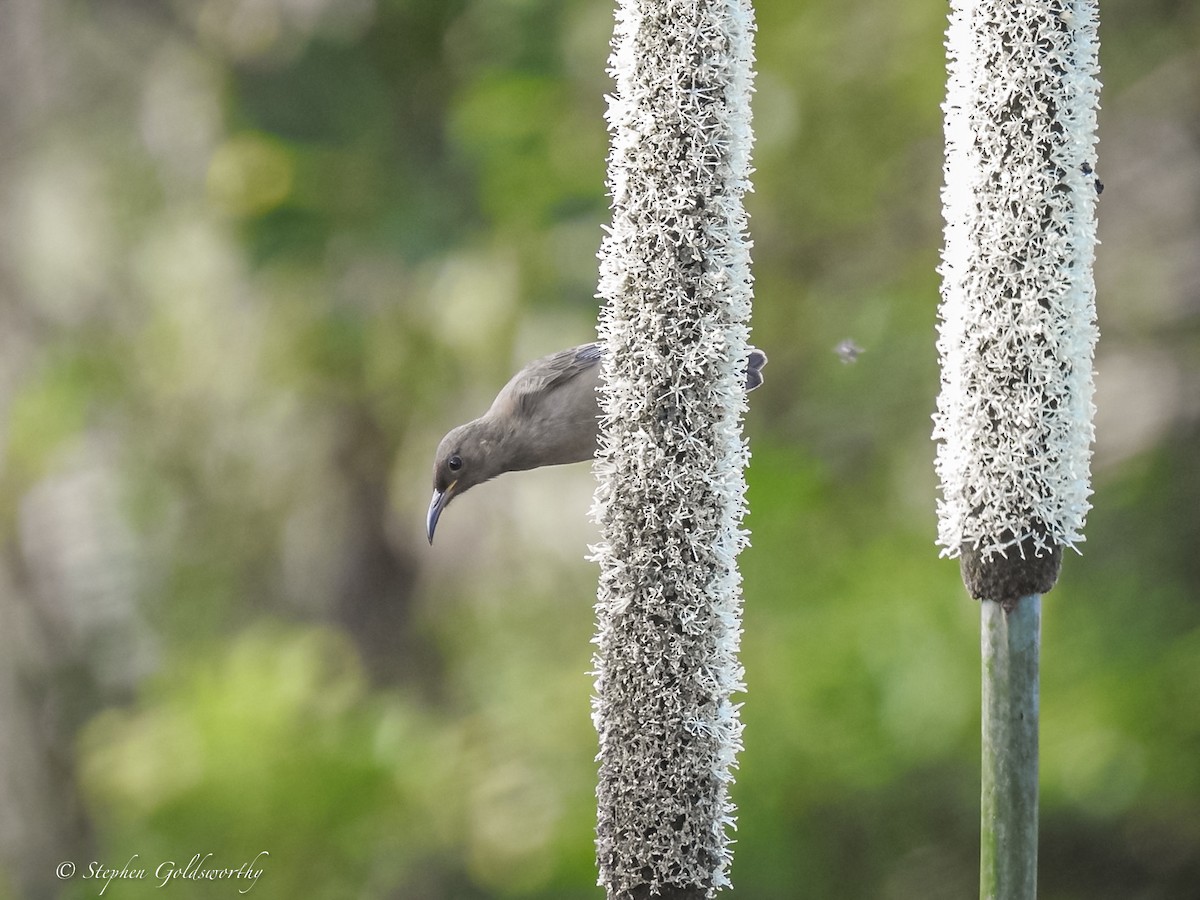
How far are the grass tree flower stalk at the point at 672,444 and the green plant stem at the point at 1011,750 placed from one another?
28 centimetres

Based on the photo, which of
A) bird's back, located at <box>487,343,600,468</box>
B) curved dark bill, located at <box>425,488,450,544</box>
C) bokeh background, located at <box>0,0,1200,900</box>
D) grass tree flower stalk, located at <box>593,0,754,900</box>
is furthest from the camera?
bokeh background, located at <box>0,0,1200,900</box>

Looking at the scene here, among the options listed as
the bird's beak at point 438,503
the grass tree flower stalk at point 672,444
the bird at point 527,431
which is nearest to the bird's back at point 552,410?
the bird at point 527,431

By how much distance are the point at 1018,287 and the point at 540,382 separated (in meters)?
1.01

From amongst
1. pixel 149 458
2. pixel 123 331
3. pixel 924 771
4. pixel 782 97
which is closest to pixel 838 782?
pixel 924 771

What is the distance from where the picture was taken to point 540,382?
2348 mm

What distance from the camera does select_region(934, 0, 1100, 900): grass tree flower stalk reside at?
58.1 inches

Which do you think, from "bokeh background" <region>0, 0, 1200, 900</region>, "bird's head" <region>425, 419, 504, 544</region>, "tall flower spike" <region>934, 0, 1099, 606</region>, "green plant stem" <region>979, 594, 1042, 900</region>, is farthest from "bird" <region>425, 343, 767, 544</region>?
"bokeh background" <region>0, 0, 1200, 900</region>

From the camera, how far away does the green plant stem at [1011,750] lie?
4.82ft

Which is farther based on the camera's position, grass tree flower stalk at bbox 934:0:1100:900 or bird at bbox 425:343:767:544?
bird at bbox 425:343:767:544

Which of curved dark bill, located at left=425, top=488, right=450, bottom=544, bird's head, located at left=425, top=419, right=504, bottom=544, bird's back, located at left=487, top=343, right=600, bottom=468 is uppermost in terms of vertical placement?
bird's back, located at left=487, top=343, right=600, bottom=468

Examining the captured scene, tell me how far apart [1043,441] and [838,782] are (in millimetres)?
3751

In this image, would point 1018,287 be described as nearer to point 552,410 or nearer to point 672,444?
point 672,444

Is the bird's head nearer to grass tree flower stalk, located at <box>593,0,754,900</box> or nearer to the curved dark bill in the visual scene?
the curved dark bill

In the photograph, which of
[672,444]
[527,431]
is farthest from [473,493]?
[672,444]
